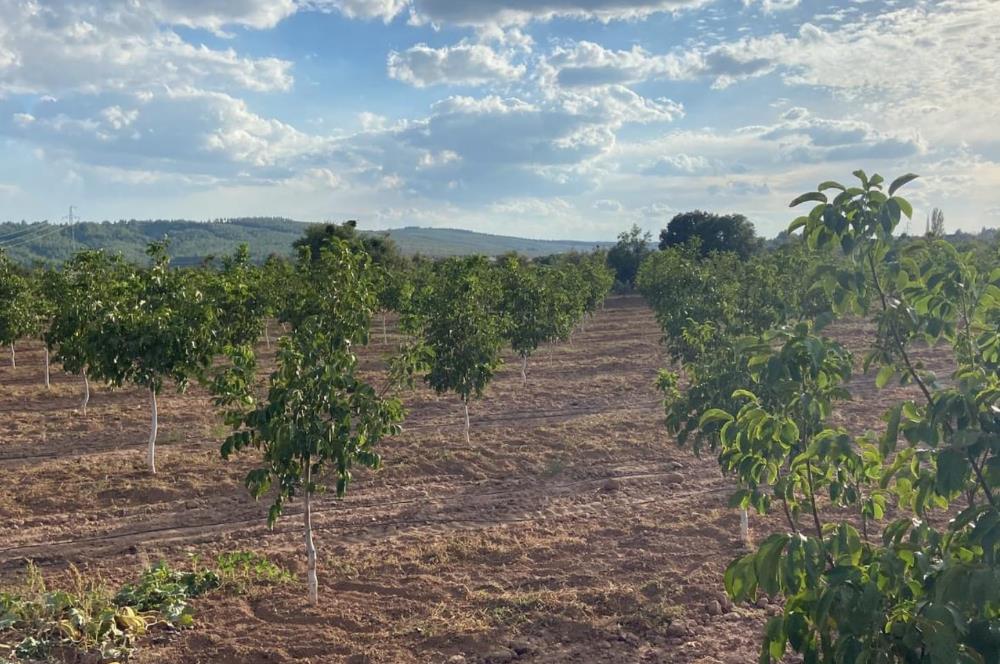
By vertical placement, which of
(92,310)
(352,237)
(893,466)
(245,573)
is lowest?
(245,573)

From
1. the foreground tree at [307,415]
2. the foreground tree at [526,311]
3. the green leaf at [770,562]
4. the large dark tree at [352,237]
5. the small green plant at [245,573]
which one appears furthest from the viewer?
the large dark tree at [352,237]

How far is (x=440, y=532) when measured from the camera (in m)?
11.6

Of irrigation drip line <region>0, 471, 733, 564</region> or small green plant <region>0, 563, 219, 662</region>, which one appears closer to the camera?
small green plant <region>0, 563, 219, 662</region>

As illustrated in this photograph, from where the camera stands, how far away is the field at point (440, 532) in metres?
7.93

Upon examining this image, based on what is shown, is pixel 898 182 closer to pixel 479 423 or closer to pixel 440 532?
pixel 440 532

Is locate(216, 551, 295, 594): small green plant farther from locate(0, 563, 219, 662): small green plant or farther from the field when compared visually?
locate(0, 563, 219, 662): small green plant

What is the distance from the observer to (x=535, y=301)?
24.0 meters

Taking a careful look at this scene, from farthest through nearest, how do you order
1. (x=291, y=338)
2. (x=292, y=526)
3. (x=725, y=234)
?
(x=725, y=234) < (x=292, y=526) < (x=291, y=338)

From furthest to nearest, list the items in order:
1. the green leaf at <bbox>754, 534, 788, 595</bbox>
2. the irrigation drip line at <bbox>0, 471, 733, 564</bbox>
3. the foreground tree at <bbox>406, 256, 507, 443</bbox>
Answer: the foreground tree at <bbox>406, 256, 507, 443</bbox> < the irrigation drip line at <bbox>0, 471, 733, 564</bbox> < the green leaf at <bbox>754, 534, 788, 595</bbox>

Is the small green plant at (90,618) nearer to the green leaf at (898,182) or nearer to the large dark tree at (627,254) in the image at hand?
the green leaf at (898,182)

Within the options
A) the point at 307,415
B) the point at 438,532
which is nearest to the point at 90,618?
the point at 307,415

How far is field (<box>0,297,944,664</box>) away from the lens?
7934 millimetres

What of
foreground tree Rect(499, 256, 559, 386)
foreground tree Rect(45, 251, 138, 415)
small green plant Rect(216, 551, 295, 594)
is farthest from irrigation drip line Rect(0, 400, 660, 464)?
small green plant Rect(216, 551, 295, 594)

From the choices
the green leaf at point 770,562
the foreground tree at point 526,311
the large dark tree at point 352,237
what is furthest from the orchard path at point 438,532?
the large dark tree at point 352,237
